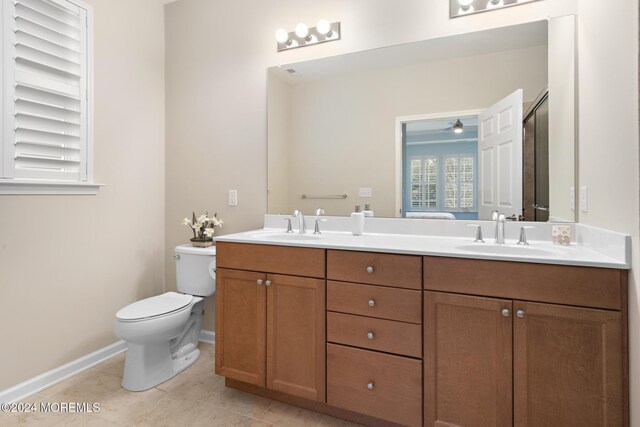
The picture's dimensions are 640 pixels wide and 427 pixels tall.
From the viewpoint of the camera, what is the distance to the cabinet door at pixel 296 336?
1612mm

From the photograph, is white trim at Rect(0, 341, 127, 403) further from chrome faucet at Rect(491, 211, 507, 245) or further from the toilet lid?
chrome faucet at Rect(491, 211, 507, 245)

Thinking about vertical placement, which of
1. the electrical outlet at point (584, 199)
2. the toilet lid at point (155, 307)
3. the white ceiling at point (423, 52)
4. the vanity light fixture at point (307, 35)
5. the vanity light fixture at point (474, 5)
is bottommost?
the toilet lid at point (155, 307)

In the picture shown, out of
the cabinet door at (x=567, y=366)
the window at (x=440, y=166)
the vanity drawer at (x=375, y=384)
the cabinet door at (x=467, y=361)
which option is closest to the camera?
the cabinet door at (x=567, y=366)

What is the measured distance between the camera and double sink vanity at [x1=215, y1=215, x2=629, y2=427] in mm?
1178

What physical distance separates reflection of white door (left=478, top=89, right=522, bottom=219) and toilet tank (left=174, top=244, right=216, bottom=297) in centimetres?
174

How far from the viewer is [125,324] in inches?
71.8

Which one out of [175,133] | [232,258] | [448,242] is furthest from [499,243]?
[175,133]

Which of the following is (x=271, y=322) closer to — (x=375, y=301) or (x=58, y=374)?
(x=375, y=301)

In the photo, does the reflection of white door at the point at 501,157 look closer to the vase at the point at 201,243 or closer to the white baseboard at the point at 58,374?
the vase at the point at 201,243

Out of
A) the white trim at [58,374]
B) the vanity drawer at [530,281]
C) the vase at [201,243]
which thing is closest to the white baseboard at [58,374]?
the white trim at [58,374]

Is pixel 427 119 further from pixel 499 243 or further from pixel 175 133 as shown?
pixel 175 133

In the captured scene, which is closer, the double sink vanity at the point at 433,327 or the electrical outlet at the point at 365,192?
the double sink vanity at the point at 433,327

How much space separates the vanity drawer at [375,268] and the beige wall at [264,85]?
72cm

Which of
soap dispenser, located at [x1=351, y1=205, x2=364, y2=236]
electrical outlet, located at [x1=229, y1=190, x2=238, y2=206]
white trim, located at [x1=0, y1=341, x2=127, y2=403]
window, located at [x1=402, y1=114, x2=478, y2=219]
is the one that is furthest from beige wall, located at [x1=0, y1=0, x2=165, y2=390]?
window, located at [x1=402, y1=114, x2=478, y2=219]
